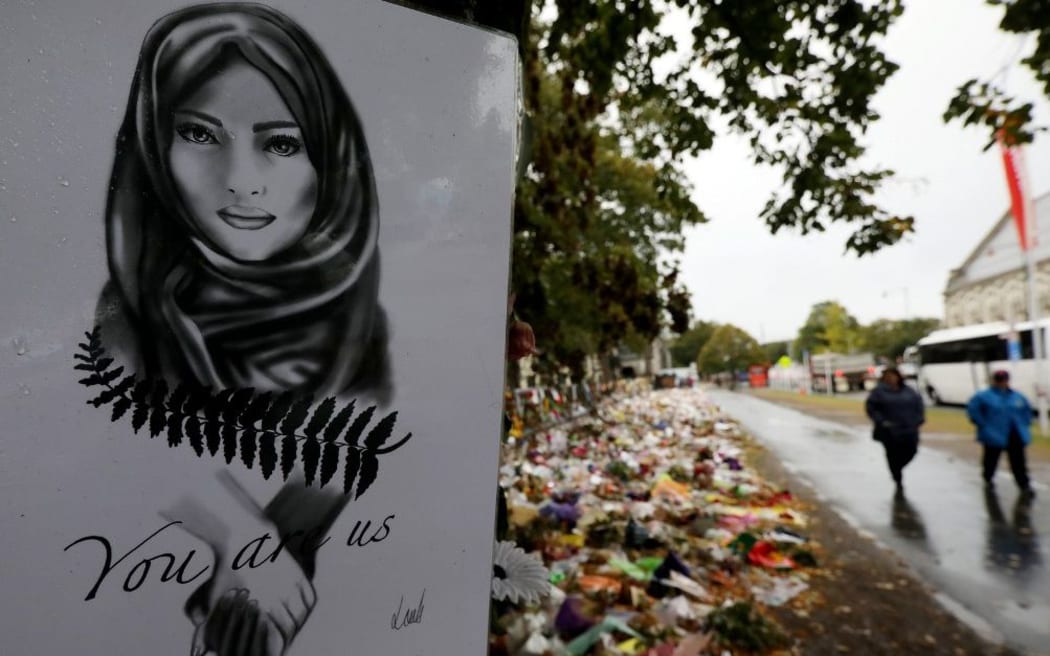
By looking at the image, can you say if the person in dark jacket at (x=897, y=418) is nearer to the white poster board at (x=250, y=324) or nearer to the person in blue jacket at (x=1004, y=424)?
the person in blue jacket at (x=1004, y=424)

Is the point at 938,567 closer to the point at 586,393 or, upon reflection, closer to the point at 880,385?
the point at 880,385

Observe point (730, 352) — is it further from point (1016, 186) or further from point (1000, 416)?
point (1000, 416)

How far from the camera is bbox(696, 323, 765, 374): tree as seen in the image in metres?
74.2

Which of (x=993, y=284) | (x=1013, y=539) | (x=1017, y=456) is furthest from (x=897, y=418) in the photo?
(x=993, y=284)

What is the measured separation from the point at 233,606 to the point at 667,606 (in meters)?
3.31

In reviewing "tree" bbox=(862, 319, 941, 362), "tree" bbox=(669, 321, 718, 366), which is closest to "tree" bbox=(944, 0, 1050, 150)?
"tree" bbox=(862, 319, 941, 362)

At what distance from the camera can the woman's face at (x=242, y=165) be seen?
2.92 feet

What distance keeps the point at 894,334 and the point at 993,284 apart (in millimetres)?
23380

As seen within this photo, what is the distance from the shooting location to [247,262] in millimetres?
914

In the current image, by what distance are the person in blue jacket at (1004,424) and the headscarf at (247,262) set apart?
8.59 m

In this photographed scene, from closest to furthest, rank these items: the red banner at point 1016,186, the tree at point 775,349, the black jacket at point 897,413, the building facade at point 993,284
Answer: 1. the black jacket at point 897,413
2. the red banner at point 1016,186
3. the building facade at point 993,284
4. the tree at point 775,349

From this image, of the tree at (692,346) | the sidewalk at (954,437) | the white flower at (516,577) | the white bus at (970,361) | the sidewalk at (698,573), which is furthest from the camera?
the tree at (692,346)

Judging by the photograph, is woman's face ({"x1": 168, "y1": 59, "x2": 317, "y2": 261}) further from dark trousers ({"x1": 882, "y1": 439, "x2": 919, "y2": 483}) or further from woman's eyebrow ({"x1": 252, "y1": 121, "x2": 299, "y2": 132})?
dark trousers ({"x1": 882, "y1": 439, "x2": 919, "y2": 483})
